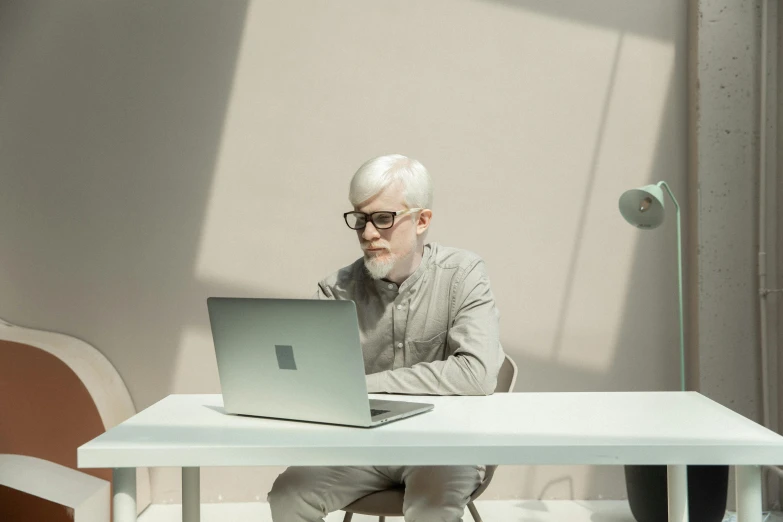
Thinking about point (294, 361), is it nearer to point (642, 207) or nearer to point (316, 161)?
point (642, 207)

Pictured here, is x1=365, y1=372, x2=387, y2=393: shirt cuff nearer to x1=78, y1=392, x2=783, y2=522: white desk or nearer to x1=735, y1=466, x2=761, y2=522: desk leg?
x1=78, y1=392, x2=783, y2=522: white desk

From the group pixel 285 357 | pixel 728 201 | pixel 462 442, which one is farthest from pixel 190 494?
pixel 728 201

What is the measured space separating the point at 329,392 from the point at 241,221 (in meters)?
2.45

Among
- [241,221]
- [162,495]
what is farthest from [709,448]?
[162,495]

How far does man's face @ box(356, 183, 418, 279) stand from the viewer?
108 inches

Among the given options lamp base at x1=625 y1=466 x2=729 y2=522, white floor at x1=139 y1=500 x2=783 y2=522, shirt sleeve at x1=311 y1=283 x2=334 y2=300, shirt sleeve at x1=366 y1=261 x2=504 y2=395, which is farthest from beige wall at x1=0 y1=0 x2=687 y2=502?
shirt sleeve at x1=366 y1=261 x2=504 y2=395

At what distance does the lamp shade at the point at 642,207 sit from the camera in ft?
10.7

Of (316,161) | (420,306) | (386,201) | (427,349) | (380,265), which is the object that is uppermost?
(316,161)

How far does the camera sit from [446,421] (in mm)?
1995

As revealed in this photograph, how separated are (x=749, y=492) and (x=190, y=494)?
1.42 meters

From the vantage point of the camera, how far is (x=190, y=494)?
2.33 meters

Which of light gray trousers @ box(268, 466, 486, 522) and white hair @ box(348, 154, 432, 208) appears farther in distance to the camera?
white hair @ box(348, 154, 432, 208)

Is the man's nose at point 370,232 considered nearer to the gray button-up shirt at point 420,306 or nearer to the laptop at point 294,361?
the gray button-up shirt at point 420,306

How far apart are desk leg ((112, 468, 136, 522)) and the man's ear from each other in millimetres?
1360
